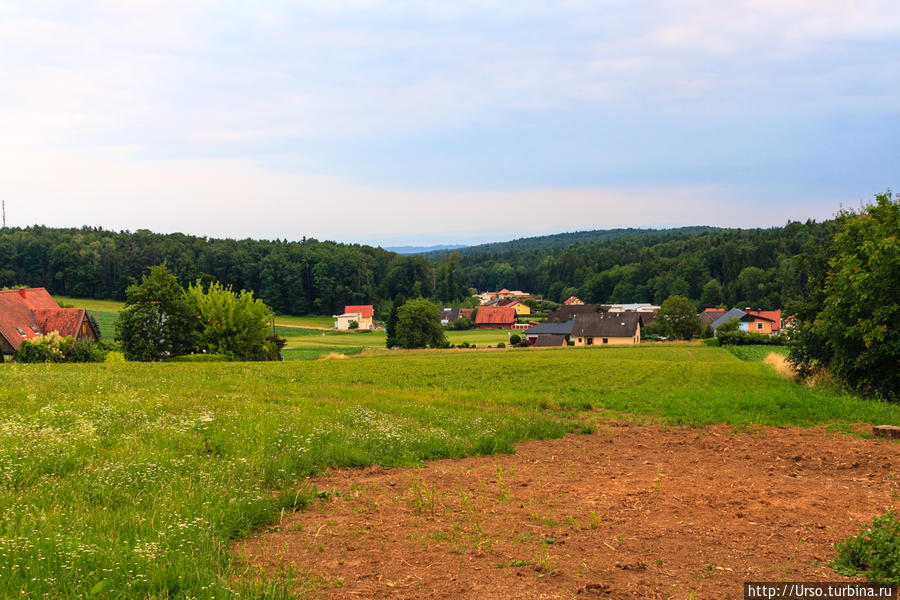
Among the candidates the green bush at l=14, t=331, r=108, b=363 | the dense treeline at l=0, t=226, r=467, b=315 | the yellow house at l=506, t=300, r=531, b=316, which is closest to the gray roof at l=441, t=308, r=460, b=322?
the dense treeline at l=0, t=226, r=467, b=315

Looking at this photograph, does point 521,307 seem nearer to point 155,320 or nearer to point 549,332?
point 549,332

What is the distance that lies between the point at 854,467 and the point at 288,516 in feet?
33.8

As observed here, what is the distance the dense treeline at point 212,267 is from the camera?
A: 12131 centimetres

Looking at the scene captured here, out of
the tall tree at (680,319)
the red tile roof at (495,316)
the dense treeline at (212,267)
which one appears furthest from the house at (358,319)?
the tall tree at (680,319)

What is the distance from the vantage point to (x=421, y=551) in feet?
21.0

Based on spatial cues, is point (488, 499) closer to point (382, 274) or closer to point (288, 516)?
point (288, 516)

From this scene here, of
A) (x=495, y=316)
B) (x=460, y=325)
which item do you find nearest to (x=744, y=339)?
(x=460, y=325)

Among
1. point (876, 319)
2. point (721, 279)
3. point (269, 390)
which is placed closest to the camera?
point (269, 390)

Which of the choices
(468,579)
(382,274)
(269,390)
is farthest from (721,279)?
(468,579)

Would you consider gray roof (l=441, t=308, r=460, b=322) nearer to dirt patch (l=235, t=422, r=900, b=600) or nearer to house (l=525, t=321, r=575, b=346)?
house (l=525, t=321, r=575, b=346)

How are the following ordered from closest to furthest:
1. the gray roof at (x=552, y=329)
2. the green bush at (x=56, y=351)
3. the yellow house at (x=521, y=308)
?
1. the green bush at (x=56, y=351)
2. the gray roof at (x=552, y=329)
3. the yellow house at (x=521, y=308)

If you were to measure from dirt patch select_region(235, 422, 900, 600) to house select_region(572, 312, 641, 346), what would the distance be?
233 feet

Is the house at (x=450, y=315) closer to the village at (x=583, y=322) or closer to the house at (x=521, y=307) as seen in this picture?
the village at (x=583, y=322)

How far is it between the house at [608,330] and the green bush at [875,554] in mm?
75987
